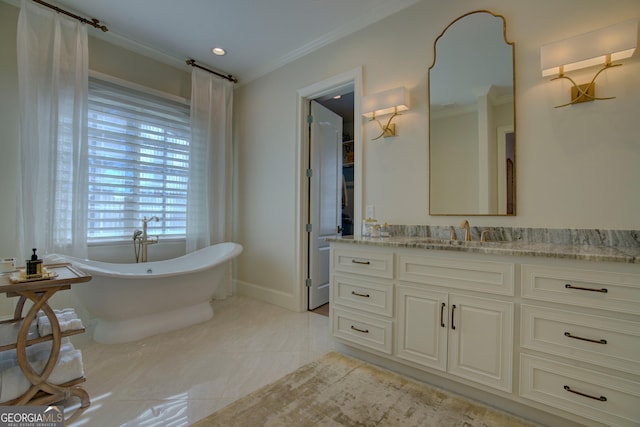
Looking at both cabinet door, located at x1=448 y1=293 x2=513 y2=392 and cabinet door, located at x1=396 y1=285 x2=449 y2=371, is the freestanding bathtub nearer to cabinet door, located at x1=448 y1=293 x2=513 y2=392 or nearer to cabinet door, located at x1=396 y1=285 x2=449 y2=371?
cabinet door, located at x1=396 y1=285 x2=449 y2=371

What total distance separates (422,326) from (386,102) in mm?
1740

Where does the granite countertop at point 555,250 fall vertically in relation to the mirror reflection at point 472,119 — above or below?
below

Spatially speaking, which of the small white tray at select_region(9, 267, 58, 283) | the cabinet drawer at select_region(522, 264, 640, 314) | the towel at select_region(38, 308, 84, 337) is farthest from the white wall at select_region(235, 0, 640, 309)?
the small white tray at select_region(9, 267, 58, 283)

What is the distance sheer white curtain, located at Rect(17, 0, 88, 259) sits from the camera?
236 centimetres

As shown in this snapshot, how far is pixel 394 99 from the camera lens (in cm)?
236

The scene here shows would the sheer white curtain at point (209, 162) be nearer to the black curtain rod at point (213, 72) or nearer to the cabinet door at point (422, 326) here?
the black curtain rod at point (213, 72)

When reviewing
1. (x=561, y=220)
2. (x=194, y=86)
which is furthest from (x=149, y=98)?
(x=561, y=220)

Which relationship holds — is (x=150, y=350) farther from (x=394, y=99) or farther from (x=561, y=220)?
(x=561, y=220)

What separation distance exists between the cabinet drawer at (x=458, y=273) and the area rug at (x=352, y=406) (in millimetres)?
666

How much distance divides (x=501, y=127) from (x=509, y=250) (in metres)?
0.98

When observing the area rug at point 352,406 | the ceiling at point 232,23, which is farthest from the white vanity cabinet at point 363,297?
the ceiling at point 232,23

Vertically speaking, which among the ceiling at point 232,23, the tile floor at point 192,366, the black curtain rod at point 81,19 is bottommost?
the tile floor at point 192,366

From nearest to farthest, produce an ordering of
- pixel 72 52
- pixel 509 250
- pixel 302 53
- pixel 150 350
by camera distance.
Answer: pixel 509 250
pixel 150 350
pixel 72 52
pixel 302 53

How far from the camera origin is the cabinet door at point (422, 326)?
68.1 inches
